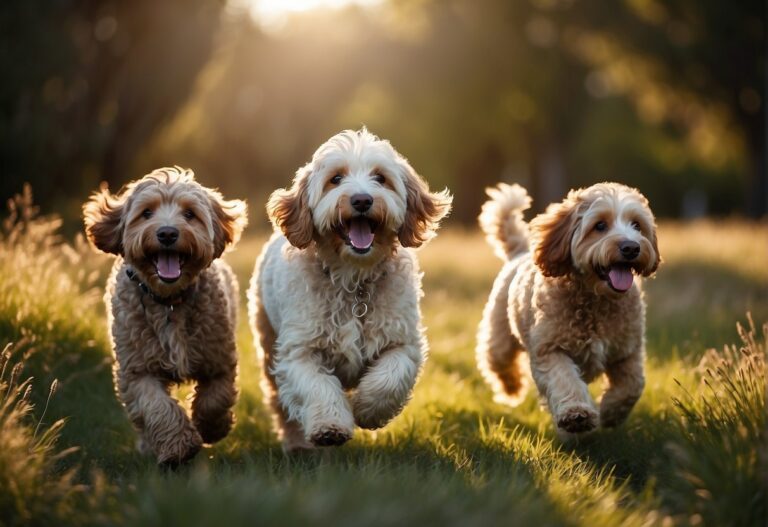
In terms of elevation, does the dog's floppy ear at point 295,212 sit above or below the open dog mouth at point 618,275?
above

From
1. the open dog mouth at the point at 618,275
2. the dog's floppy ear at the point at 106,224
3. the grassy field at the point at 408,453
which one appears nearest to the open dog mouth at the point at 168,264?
the dog's floppy ear at the point at 106,224

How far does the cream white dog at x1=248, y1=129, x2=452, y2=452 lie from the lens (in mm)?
5336

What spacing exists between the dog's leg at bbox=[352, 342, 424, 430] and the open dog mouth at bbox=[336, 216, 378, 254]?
726 mm

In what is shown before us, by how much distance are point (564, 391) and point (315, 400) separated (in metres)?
1.64

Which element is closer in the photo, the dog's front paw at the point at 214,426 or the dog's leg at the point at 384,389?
the dog's leg at the point at 384,389

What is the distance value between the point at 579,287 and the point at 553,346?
45 centimetres

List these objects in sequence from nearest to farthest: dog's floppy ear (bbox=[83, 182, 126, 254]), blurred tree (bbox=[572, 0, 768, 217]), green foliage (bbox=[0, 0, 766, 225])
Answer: dog's floppy ear (bbox=[83, 182, 126, 254]), green foliage (bbox=[0, 0, 766, 225]), blurred tree (bbox=[572, 0, 768, 217])

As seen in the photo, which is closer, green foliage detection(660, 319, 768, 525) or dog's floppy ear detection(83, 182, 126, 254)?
green foliage detection(660, 319, 768, 525)

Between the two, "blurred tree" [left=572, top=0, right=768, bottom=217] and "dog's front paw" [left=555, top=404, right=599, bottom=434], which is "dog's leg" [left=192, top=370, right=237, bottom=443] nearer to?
"dog's front paw" [left=555, top=404, right=599, bottom=434]

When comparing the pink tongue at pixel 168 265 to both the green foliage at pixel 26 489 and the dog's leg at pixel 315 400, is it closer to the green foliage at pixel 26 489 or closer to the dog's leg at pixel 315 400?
the dog's leg at pixel 315 400

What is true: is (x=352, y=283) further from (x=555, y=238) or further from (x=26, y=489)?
(x=26, y=489)

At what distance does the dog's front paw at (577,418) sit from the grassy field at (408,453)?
189 mm

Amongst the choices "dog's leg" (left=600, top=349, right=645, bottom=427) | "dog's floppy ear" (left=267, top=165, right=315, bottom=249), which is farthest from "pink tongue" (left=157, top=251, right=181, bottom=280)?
"dog's leg" (left=600, top=349, right=645, bottom=427)

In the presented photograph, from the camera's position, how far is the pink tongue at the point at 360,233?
5.36 meters
